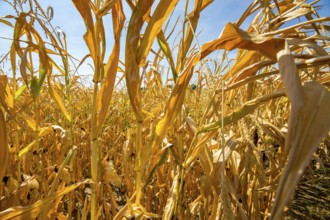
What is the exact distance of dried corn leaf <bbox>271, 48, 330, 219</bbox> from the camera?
0.76ft

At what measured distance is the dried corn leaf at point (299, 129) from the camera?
230 millimetres

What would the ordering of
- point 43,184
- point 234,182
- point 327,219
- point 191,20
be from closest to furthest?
point 191,20 → point 234,182 → point 43,184 → point 327,219

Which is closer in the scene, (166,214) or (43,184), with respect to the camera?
(166,214)

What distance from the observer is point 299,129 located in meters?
0.24

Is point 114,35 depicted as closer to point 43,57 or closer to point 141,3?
point 141,3

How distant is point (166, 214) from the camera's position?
26.9 inches

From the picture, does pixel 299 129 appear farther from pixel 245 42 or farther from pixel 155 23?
pixel 155 23

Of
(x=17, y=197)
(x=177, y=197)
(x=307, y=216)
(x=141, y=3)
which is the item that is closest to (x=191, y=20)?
(x=141, y=3)

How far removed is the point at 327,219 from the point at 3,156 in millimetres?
1711

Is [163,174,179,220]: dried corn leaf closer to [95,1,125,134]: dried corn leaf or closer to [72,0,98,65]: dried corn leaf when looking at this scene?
[95,1,125,134]: dried corn leaf

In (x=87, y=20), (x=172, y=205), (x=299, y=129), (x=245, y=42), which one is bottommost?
(x=172, y=205)

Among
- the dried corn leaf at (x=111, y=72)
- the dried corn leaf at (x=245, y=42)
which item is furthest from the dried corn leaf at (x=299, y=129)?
the dried corn leaf at (x=111, y=72)

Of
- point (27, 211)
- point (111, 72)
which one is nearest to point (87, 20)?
point (111, 72)

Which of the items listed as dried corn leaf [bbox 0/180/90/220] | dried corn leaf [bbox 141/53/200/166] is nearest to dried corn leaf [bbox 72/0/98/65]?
dried corn leaf [bbox 141/53/200/166]
